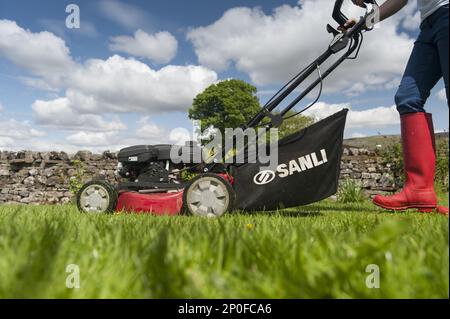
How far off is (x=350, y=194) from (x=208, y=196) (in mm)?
4545

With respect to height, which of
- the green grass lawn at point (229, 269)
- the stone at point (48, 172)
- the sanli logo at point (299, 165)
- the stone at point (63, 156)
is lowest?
the green grass lawn at point (229, 269)

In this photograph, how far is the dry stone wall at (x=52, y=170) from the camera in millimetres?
8047

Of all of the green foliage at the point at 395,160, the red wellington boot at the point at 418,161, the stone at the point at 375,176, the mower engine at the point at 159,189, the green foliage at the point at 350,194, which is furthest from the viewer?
the stone at the point at 375,176

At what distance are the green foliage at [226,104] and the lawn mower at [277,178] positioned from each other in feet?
68.2

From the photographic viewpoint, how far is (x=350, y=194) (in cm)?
694

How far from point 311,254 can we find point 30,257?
0.78m

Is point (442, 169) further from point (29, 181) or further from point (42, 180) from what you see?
point (29, 181)

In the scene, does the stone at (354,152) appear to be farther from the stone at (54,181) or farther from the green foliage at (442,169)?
the stone at (54,181)

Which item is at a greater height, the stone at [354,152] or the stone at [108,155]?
the stone at [354,152]

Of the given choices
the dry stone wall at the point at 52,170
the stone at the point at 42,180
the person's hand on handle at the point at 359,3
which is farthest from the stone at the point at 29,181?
the person's hand on handle at the point at 359,3

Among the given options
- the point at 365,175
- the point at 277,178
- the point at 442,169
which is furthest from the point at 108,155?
the point at 442,169
